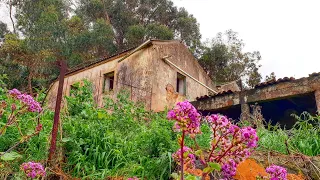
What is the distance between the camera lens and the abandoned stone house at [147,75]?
12742 mm

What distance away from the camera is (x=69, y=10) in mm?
28203

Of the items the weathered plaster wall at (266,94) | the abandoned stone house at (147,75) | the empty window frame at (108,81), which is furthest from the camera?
the empty window frame at (108,81)

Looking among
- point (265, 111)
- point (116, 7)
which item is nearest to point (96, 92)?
point (265, 111)

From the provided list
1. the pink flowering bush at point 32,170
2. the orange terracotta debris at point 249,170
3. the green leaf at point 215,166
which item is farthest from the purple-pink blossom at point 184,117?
the orange terracotta debris at point 249,170

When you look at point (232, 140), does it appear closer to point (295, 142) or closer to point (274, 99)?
point (295, 142)

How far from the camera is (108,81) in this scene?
13.9 metres

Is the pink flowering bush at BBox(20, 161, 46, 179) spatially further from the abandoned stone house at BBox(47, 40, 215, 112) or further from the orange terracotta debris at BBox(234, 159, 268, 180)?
the abandoned stone house at BBox(47, 40, 215, 112)

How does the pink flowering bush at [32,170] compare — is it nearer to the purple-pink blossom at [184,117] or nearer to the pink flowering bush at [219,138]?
the pink flowering bush at [219,138]

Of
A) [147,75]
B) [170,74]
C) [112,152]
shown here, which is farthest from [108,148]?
[170,74]

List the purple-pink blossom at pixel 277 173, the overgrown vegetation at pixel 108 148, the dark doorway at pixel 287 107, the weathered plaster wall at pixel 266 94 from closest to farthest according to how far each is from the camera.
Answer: the purple-pink blossom at pixel 277 173, the overgrown vegetation at pixel 108 148, the weathered plaster wall at pixel 266 94, the dark doorway at pixel 287 107

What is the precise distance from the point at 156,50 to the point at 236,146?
12.0 m

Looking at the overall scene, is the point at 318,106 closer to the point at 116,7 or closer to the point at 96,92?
the point at 96,92

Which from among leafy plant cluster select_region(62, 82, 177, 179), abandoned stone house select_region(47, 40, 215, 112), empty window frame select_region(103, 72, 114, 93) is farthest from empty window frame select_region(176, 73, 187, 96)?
leafy plant cluster select_region(62, 82, 177, 179)

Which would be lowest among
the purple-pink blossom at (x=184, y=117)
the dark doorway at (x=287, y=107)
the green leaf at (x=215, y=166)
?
the green leaf at (x=215, y=166)
